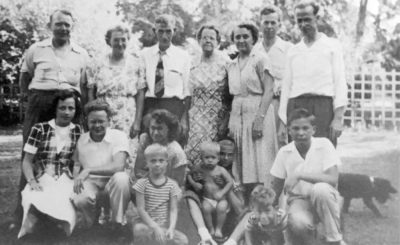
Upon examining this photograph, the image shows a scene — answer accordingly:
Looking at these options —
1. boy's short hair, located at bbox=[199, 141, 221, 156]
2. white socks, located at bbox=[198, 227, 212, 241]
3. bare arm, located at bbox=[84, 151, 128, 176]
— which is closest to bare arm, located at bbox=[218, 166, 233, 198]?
boy's short hair, located at bbox=[199, 141, 221, 156]

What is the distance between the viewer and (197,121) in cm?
315

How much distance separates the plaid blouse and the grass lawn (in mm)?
345

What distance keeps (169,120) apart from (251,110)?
498 mm

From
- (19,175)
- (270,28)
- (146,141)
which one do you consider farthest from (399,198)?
(19,175)

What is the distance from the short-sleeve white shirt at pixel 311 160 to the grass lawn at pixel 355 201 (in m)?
0.42

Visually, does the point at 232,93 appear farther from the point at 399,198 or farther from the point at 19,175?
the point at 19,175

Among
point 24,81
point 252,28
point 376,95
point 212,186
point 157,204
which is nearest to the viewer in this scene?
point 157,204

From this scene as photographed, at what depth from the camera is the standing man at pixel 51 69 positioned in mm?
3072

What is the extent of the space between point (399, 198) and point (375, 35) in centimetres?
108

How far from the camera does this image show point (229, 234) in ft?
9.12

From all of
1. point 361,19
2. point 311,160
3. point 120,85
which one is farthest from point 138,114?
point 361,19

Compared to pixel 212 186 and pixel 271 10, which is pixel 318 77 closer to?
pixel 271 10

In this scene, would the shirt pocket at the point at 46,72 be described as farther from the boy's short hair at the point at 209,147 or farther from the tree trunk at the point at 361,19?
the tree trunk at the point at 361,19

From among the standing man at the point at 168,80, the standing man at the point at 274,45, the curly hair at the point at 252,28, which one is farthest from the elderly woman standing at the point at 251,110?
the standing man at the point at 168,80
